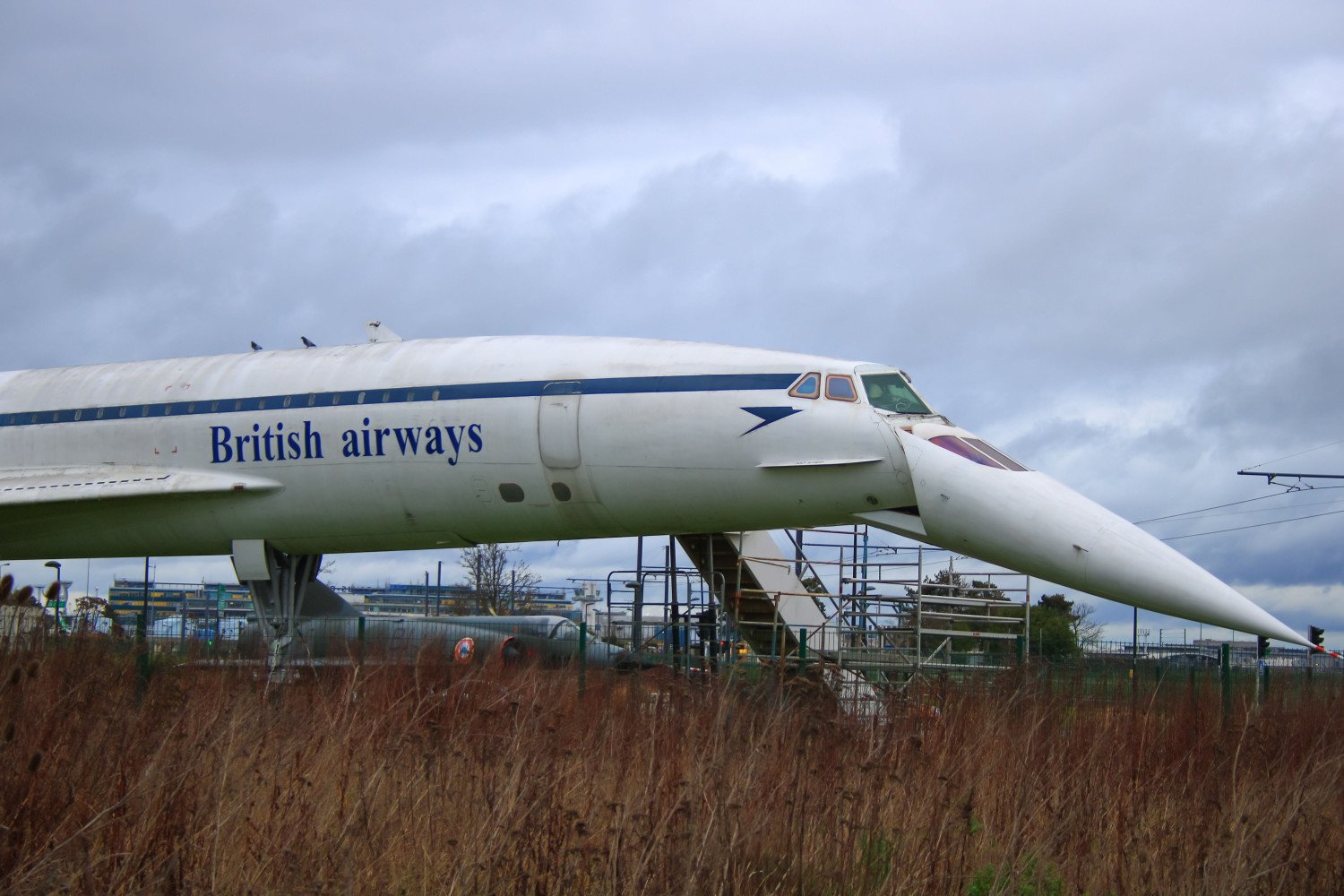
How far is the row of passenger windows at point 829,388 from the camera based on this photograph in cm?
1365

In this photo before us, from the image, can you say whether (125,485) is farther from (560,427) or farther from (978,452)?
(978,452)

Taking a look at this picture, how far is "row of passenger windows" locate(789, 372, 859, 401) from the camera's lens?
13648mm

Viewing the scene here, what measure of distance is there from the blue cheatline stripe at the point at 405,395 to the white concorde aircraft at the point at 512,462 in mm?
26

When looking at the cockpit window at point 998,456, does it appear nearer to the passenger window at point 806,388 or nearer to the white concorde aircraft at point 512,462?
the white concorde aircraft at point 512,462

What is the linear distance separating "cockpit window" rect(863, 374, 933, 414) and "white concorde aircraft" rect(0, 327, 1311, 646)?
0.08 feet

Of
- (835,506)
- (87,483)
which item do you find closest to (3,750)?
(835,506)

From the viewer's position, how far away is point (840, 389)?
13.7 m

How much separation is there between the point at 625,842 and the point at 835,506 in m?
7.83

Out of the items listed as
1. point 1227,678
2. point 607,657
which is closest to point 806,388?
point 607,657

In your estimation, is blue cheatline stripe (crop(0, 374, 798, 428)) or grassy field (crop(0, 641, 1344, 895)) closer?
grassy field (crop(0, 641, 1344, 895))

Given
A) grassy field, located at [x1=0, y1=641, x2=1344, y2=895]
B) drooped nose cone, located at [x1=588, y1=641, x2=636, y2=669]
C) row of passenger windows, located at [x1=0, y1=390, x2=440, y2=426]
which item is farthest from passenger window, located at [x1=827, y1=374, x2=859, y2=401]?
row of passenger windows, located at [x1=0, y1=390, x2=440, y2=426]

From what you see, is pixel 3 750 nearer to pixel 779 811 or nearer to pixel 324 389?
pixel 779 811

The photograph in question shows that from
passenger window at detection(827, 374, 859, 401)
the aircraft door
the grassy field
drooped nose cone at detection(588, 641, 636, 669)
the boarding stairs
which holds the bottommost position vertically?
drooped nose cone at detection(588, 641, 636, 669)

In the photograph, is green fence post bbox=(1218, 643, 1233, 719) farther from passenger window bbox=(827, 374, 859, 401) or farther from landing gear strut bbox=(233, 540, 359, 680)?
landing gear strut bbox=(233, 540, 359, 680)
